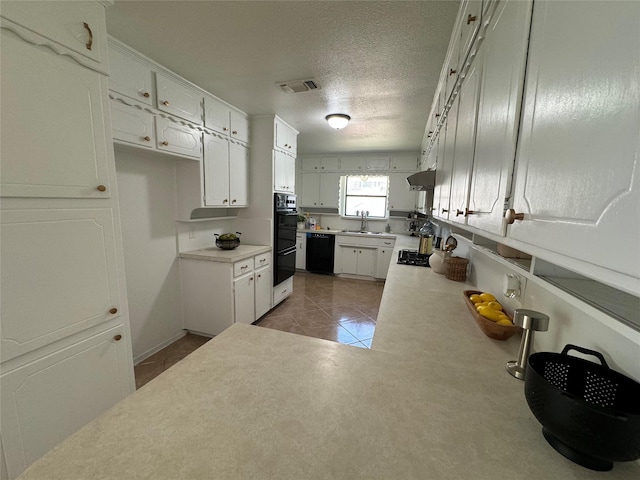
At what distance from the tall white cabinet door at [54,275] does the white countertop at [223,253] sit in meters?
1.22

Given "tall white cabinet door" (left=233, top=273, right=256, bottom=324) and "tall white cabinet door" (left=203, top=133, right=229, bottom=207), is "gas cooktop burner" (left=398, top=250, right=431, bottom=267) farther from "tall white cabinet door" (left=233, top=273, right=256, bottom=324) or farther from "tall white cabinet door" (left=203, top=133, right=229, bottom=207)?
"tall white cabinet door" (left=203, top=133, right=229, bottom=207)

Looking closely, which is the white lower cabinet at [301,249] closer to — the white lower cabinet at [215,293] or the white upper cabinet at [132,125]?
the white lower cabinet at [215,293]

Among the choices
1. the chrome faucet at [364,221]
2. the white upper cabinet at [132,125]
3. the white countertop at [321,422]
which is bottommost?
the white countertop at [321,422]

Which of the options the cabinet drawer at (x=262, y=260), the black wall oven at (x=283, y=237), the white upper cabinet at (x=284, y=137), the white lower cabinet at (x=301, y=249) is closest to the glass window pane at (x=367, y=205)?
the white lower cabinet at (x=301, y=249)

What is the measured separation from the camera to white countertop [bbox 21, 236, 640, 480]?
1.82ft

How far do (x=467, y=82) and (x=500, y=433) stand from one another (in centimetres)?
138

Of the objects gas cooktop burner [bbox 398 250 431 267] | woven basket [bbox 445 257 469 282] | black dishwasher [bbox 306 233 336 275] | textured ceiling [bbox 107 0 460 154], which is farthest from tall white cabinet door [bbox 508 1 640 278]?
black dishwasher [bbox 306 233 336 275]

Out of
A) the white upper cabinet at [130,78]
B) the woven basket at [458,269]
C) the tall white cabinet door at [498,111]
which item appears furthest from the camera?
the woven basket at [458,269]

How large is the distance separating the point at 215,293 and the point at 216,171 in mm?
1297

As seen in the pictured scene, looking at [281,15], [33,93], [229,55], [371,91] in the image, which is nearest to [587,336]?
[281,15]

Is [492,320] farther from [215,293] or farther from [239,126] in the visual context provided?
[239,126]

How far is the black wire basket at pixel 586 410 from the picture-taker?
496 mm

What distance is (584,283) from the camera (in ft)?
2.25

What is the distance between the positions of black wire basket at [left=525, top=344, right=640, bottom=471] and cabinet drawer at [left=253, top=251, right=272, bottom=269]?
2.68 m
